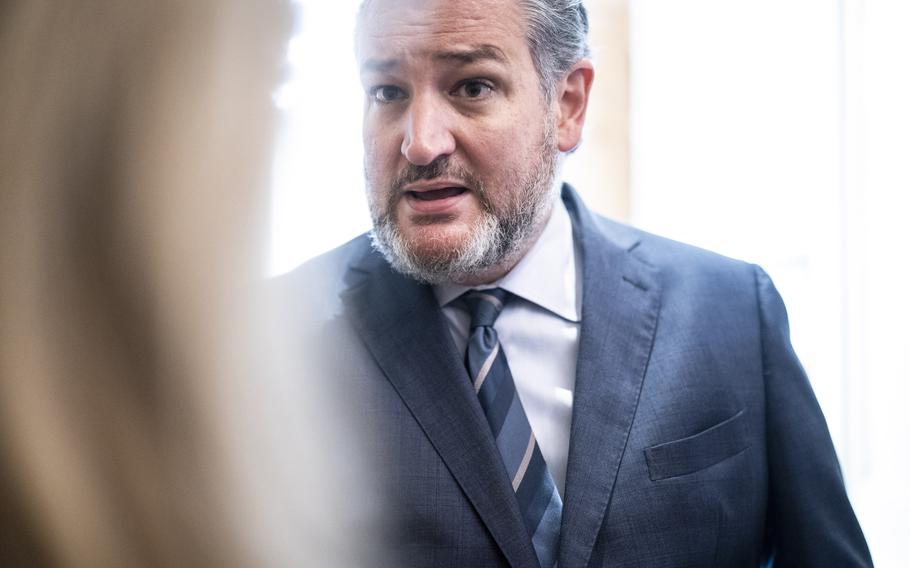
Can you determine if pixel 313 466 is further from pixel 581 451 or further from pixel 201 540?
pixel 581 451

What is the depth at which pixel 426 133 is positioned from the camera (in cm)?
75

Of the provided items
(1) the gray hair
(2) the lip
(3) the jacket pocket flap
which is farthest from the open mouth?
(3) the jacket pocket flap

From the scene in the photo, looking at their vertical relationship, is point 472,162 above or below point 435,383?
above

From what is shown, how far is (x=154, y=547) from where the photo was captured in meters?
0.09

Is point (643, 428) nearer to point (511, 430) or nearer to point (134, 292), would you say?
point (511, 430)

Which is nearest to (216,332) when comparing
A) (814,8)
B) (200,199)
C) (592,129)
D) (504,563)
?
(200,199)

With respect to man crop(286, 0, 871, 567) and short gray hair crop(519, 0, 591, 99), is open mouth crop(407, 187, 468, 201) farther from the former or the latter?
short gray hair crop(519, 0, 591, 99)

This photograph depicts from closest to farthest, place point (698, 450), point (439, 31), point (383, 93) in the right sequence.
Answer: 1. point (383, 93)
2. point (439, 31)
3. point (698, 450)

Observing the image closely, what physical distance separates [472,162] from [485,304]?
0.21 metres

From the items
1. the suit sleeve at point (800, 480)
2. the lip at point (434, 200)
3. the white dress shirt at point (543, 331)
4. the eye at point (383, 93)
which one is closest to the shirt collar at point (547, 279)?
the white dress shirt at point (543, 331)

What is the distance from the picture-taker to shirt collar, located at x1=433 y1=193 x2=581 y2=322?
1.05 m

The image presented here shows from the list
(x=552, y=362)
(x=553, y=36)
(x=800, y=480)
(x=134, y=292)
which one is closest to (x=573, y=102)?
(x=553, y=36)

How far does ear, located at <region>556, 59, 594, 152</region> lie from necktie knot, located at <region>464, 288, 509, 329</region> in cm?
23

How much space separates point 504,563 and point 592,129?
131cm
